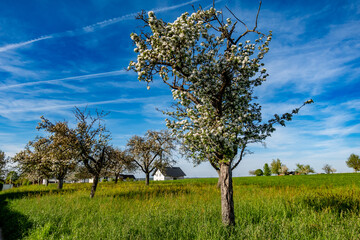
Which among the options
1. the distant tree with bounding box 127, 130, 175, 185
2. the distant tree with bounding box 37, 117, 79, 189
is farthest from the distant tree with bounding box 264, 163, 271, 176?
the distant tree with bounding box 37, 117, 79, 189

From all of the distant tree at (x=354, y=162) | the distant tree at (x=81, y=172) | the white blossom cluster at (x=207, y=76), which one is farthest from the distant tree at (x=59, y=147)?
the distant tree at (x=354, y=162)

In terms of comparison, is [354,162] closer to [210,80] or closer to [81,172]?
[81,172]

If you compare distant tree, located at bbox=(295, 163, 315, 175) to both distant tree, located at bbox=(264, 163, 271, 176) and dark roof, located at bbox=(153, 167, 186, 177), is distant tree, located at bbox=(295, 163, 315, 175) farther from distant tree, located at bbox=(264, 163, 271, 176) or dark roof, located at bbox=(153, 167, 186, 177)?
dark roof, located at bbox=(153, 167, 186, 177)

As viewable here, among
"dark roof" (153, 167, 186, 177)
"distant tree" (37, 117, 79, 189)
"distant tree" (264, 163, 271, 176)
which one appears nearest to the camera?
"distant tree" (37, 117, 79, 189)

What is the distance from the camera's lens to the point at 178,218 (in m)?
8.49

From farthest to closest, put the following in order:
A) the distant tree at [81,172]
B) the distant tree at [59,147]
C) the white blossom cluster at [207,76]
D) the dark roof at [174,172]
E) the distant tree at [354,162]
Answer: the dark roof at [174,172]
the distant tree at [354,162]
the distant tree at [81,172]
the distant tree at [59,147]
the white blossom cluster at [207,76]

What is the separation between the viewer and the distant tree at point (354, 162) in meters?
81.3

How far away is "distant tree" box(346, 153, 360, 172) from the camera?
A: 81294mm

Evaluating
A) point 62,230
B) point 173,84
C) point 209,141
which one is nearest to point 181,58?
point 173,84

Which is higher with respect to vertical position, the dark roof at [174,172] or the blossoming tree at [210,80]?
the blossoming tree at [210,80]

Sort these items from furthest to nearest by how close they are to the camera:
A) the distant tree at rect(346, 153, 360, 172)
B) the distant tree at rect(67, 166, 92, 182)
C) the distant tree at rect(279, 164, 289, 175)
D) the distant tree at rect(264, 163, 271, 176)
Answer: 1. the distant tree at rect(264, 163, 271, 176)
2. the distant tree at rect(279, 164, 289, 175)
3. the distant tree at rect(346, 153, 360, 172)
4. the distant tree at rect(67, 166, 92, 182)

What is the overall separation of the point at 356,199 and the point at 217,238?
1001cm

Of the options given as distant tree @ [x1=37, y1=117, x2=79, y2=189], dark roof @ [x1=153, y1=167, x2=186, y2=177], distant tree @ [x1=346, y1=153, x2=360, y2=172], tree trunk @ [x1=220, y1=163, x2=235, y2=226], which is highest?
distant tree @ [x1=37, y1=117, x2=79, y2=189]

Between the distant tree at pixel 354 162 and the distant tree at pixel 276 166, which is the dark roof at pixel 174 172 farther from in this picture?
the distant tree at pixel 354 162
